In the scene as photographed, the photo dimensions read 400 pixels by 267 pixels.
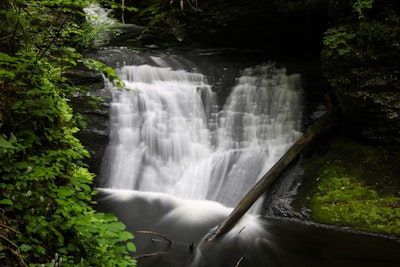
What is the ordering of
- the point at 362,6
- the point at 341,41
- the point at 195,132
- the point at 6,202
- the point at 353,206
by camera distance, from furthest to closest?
the point at 195,132, the point at 341,41, the point at 362,6, the point at 353,206, the point at 6,202

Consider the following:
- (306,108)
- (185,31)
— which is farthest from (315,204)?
(185,31)

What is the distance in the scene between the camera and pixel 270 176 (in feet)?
24.3

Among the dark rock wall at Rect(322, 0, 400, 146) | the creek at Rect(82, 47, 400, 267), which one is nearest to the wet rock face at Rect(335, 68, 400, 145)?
the dark rock wall at Rect(322, 0, 400, 146)

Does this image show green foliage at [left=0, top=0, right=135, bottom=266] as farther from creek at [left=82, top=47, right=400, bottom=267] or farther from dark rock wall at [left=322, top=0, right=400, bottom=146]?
dark rock wall at [left=322, top=0, right=400, bottom=146]

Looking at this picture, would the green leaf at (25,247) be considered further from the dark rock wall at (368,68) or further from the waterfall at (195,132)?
the dark rock wall at (368,68)

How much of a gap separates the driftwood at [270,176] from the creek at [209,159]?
0.18 m

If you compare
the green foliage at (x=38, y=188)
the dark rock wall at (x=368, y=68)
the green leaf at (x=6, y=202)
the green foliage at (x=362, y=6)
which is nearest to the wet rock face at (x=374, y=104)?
the dark rock wall at (x=368, y=68)

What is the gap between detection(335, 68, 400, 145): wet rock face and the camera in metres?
7.22

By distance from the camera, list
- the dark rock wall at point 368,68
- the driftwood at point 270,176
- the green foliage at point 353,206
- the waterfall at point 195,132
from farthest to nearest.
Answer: the waterfall at point 195,132 < the dark rock wall at point 368,68 < the driftwood at point 270,176 < the green foliage at point 353,206

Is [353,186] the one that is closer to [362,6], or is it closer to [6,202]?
[362,6]

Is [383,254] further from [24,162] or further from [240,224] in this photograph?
[24,162]

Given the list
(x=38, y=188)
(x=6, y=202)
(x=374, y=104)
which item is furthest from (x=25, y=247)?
(x=374, y=104)

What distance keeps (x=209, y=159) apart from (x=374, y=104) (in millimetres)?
4054

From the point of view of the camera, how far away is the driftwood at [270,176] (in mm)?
6328
